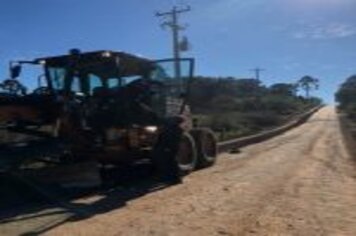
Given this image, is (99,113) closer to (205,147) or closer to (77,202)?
(77,202)

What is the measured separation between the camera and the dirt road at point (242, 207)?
10.2 meters

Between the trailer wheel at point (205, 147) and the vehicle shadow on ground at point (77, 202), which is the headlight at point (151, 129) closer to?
the vehicle shadow on ground at point (77, 202)

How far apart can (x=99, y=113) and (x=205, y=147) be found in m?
5.42

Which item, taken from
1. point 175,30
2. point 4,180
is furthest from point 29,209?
point 175,30

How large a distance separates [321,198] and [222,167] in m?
6.56

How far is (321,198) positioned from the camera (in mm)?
13117

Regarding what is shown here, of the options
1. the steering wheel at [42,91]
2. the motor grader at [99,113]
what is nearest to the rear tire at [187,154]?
the motor grader at [99,113]

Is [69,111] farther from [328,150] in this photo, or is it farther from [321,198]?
[328,150]

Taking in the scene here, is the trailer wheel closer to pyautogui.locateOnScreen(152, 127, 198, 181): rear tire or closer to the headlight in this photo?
pyautogui.locateOnScreen(152, 127, 198, 181): rear tire

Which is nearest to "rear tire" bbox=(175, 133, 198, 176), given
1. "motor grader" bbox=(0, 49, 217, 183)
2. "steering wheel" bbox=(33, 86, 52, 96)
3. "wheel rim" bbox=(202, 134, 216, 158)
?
"motor grader" bbox=(0, 49, 217, 183)

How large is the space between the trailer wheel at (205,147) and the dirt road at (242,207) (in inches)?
26.3

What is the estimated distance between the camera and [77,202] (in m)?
12.9

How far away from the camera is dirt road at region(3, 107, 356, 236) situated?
1016 cm

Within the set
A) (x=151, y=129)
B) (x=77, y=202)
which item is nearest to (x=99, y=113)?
(x=151, y=129)
